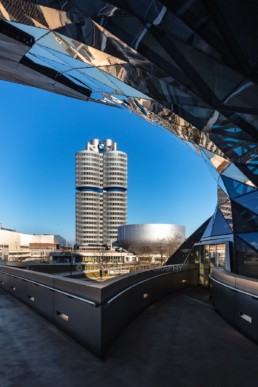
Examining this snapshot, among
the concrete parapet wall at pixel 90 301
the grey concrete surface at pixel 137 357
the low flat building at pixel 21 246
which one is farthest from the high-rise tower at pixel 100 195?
the grey concrete surface at pixel 137 357

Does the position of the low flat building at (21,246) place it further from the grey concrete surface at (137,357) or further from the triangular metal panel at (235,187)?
the grey concrete surface at (137,357)

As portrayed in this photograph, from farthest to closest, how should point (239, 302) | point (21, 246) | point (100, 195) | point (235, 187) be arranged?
point (100, 195)
point (21, 246)
point (235, 187)
point (239, 302)

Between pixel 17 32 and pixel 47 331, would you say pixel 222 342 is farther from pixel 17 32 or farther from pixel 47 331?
pixel 17 32

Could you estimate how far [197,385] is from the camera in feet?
13.3

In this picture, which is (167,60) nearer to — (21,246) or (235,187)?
(235,187)

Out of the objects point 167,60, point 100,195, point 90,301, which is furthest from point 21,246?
point 167,60

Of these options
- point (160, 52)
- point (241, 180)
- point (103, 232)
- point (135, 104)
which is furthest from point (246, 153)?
point (103, 232)

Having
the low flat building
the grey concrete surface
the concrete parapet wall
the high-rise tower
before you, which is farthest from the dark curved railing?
the high-rise tower

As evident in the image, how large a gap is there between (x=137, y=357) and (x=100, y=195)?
555 feet

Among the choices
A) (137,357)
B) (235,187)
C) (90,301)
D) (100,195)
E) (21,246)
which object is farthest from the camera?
(100,195)

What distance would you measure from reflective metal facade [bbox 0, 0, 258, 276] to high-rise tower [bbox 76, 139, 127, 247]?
5811 inches

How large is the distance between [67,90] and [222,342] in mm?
11311

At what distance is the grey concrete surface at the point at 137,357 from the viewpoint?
4.15 m

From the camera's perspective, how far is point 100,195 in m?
174
